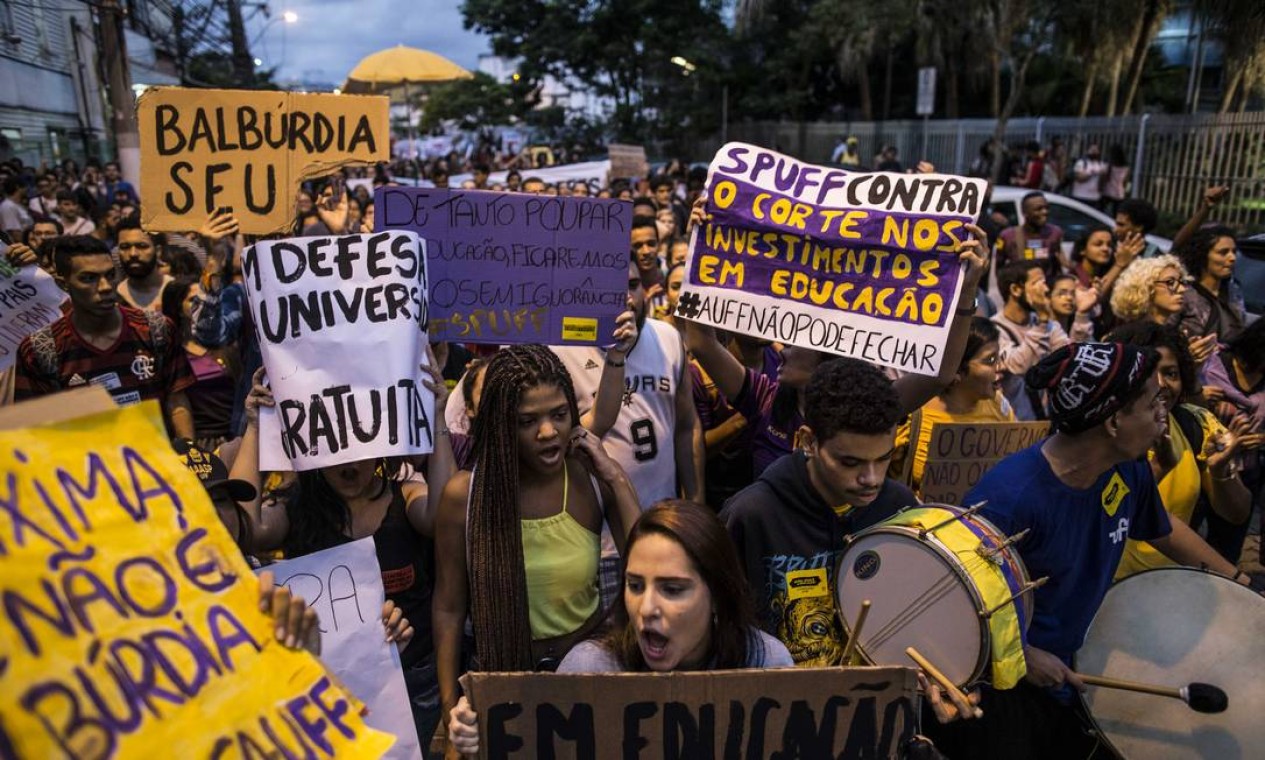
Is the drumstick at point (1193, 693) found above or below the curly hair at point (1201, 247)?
→ below

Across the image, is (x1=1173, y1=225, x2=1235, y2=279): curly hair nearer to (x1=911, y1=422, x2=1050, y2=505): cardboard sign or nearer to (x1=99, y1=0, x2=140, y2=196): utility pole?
(x1=911, y1=422, x2=1050, y2=505): cardboard sign

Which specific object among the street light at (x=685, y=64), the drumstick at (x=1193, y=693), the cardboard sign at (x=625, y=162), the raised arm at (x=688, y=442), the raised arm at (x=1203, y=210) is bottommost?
the drumstick at (x=1193, y=693)

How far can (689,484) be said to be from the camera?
4.31m

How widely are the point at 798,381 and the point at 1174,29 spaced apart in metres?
43.4

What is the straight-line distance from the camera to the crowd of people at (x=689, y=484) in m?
2.57

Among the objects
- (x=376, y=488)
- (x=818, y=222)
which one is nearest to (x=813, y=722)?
(x=376, y=488)

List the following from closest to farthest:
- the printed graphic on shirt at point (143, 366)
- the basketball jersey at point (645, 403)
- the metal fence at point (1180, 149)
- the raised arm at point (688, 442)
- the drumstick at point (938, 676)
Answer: the drumstick at point (938, 676) < the basketball jersey at point (645, 403) < the raised arm at point (688, 442) < the printed graphic on shirt at point (143, 366) < the metal fence at point (1180, 149)

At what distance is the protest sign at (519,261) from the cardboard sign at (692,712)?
6.94ft

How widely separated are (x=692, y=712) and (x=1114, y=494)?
1631mm

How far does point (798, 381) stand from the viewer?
4.03 metres

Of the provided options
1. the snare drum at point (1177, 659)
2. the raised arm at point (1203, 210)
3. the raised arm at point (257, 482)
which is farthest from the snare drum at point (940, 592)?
the raised arm at point (1203, 210)

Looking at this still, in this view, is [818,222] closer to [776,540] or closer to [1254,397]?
[776,540]

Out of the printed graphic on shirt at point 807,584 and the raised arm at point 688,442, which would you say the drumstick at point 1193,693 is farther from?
the raised arm at point 688,442

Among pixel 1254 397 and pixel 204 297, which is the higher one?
pixel 204 297
